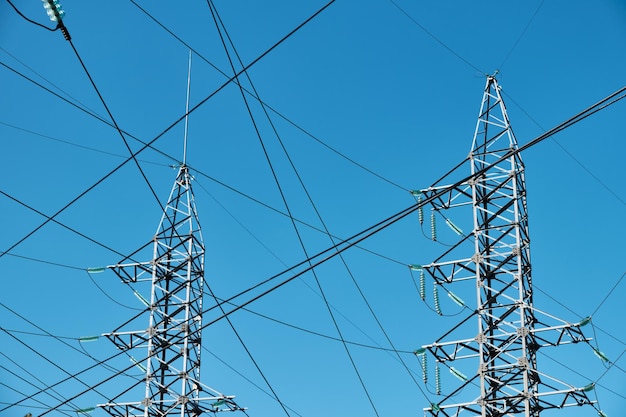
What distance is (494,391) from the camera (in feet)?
67.1

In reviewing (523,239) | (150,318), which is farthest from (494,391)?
(150,318)

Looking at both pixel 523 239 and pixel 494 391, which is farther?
pixel 523 239

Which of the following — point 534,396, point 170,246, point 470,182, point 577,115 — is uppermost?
point 170,246

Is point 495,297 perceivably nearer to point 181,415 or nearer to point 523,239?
point 523,239

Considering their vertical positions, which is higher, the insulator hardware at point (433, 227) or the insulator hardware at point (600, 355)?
the insulator hardware at point (433, 227)

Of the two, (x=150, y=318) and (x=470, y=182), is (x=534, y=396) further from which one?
(x=150, y=318)

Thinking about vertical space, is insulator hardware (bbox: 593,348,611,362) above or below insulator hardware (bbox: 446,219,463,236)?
below

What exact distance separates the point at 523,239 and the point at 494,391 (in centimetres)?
407

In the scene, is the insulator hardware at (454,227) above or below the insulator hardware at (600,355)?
above

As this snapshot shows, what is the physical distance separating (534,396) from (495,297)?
2.69m

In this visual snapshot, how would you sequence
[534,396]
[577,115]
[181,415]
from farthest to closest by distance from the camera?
[181,415] < [534,396] < [577,115]

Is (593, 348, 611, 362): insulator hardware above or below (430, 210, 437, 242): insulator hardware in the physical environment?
below

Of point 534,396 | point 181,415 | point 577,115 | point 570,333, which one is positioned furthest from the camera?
point 181,415

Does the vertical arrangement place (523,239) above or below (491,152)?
below
